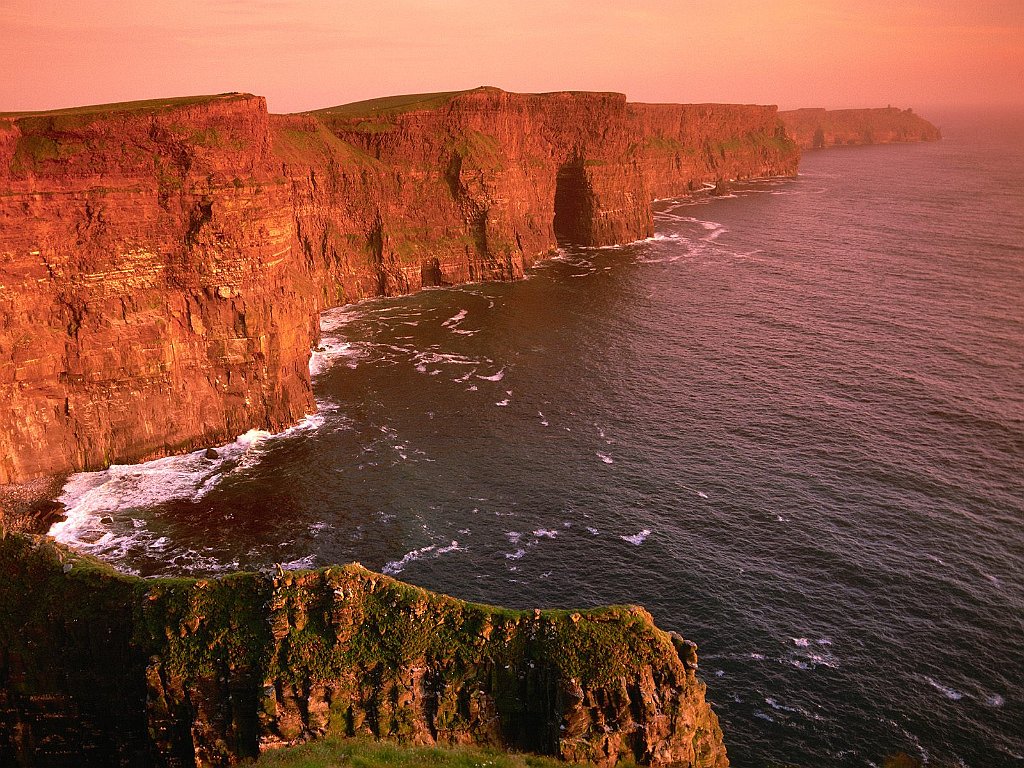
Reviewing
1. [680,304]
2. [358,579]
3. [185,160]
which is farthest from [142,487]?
[680,304]

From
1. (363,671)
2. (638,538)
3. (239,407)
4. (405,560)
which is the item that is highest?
(239,407)

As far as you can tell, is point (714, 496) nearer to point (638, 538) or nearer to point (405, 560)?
point (638, 538)

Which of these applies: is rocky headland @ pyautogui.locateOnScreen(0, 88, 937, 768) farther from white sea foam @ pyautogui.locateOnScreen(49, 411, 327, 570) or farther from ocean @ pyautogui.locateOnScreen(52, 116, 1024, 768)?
ocean @ pyautogui.locateOnScreen(52, 116, 1024, 768)

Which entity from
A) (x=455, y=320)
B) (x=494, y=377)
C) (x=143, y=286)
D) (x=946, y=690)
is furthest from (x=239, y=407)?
(x=946, y=690)

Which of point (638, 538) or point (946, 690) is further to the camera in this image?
point (638, 538)

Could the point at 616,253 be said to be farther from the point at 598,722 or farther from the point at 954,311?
the point at 598,722

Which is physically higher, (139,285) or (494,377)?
(139,285)
